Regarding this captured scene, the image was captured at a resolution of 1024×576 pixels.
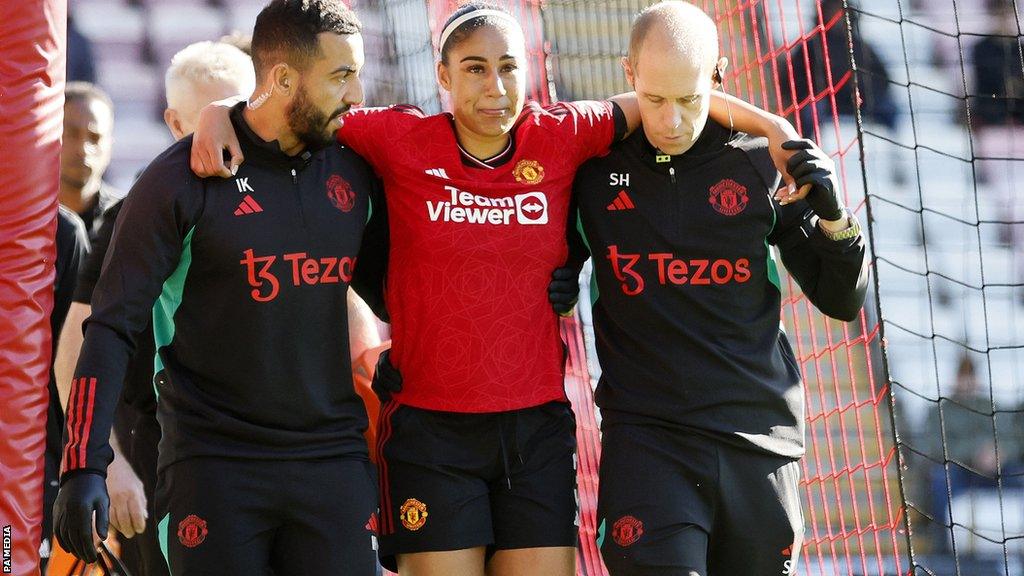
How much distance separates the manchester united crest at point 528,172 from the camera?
3598 millimetres

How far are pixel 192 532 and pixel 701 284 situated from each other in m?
1.45

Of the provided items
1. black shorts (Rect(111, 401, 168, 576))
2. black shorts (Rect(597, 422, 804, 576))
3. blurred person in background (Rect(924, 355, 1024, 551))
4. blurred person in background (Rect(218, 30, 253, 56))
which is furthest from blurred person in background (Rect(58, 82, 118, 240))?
blurred person in background (Rect(924, 355, 1024, 551))

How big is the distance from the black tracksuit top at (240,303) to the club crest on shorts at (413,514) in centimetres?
20

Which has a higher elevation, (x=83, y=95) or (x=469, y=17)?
(x=83, y=95)

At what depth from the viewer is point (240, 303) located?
10.8ft

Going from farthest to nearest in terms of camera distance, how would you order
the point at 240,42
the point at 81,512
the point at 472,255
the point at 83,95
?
the point at 83,95, the point at 240,42, the point at 472,255, the point at 81,512

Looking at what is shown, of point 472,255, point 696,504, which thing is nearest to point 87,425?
point 472,255

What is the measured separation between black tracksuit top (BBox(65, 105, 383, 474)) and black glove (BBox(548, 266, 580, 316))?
55 centimetres

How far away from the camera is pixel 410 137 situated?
362 centimetres

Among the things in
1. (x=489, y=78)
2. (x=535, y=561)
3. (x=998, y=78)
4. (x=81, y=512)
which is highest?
(x=998, y=78)

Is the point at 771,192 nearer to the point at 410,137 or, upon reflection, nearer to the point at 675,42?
the point at 675,42

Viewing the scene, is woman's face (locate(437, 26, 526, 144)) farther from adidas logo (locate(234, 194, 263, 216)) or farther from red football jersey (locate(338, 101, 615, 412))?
adidas logo (locate(234, 194, 263, 216))

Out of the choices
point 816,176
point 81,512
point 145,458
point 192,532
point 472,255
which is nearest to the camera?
point 81,512

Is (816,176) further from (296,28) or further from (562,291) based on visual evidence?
(296,28)
